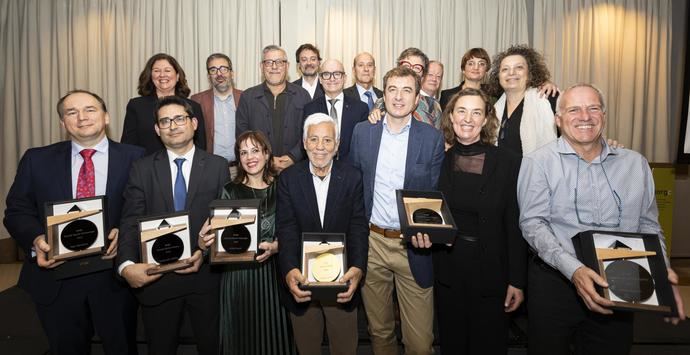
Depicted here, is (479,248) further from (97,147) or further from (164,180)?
(97,147)

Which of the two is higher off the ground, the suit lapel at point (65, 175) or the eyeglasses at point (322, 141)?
the eyeglasses at point (322, 141)

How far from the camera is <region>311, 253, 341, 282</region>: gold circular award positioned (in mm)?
2117

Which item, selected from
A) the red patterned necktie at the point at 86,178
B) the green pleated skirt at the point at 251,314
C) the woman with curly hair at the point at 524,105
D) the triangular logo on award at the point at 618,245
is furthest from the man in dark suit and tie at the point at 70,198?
the woman with curly hair at the point at 524,105

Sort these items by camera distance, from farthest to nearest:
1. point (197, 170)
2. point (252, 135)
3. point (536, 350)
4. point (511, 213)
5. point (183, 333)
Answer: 1. point (183, 333)
2. point (252, 135)
3. point (197, 170)
4. point (511, 213)
5. point (536, 350)

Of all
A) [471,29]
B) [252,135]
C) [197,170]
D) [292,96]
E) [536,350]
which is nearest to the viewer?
[536,350]

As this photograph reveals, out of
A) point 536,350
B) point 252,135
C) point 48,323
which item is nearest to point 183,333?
point 48,323

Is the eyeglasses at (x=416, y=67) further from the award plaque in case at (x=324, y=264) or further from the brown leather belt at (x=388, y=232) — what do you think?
the award plaque in case at (x=324, y=264)

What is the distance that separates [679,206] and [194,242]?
652cm

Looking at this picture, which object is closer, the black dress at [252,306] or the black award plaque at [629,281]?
the black award plaque at [629,281]

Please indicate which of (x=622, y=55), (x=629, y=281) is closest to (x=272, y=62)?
(x=629, y=281)

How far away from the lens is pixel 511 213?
226 cm

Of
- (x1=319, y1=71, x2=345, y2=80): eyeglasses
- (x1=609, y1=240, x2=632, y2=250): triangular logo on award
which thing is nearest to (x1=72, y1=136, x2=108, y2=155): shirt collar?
(x1=319, y1=71, x2=345, y2=80): eyeglasses

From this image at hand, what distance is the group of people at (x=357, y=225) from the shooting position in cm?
208

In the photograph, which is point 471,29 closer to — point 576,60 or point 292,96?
point 576,60
